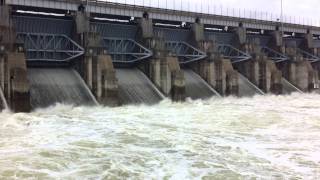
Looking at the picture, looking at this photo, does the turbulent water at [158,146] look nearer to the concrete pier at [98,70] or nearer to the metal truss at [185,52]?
the concrete pier at [98,70]

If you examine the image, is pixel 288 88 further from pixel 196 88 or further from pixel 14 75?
pixel 14 75

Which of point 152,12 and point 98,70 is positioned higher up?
point 152,12

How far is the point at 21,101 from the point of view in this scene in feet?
68.1

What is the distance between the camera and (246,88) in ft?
Result: 120

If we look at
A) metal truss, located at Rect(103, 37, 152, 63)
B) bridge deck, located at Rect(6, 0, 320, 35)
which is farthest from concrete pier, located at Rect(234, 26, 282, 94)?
metal truss, located at Rect(103, 37, 152, 63)

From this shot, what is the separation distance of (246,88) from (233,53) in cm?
395

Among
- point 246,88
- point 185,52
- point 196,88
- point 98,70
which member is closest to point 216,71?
point 196,88

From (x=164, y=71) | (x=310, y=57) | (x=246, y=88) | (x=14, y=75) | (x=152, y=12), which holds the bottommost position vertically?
(x=246, y=88)

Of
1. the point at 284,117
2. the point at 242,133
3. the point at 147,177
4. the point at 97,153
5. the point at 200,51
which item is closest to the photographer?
the point at 147,177

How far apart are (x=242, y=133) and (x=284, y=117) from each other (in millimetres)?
5564

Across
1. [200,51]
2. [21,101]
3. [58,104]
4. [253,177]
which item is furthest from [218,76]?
[253,177]

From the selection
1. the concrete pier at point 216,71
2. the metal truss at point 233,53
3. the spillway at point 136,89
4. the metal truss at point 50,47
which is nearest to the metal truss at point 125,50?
the spillway at point 136,89

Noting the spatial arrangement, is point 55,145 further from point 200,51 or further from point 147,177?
point 200,51

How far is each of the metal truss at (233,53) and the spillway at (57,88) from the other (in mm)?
14669
